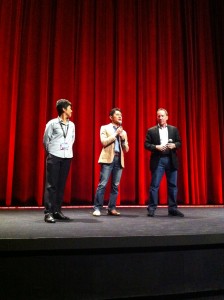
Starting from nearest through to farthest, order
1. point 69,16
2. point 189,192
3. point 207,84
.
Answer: point 69,16
point 189,192
point 207,84

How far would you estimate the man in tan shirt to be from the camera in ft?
11.3

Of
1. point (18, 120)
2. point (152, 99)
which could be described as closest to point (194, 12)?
point (152, 99)

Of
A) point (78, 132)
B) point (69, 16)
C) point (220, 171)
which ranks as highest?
point (69, 16)

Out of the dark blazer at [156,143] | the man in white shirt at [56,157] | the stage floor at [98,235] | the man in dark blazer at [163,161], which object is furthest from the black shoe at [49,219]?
the dark blazer at [156,143]

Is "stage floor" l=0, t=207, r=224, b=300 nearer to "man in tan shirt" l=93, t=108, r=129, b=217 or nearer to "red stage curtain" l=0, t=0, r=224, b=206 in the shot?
"man in tan shirt" l=93, t=108, r=129, b=217

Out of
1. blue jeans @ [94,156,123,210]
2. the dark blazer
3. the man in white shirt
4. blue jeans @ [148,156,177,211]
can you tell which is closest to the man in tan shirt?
blue jeans @ [94,156,123,210]

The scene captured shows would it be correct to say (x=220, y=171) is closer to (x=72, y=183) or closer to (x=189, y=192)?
(x=189, y=192)

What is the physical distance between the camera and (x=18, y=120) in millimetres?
4594

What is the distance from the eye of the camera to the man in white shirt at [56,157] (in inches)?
115

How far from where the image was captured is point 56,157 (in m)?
2.95

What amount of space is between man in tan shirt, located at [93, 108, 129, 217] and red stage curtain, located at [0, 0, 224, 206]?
120 centimetres

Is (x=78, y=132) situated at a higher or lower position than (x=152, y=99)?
lower

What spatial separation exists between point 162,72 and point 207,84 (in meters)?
0.88

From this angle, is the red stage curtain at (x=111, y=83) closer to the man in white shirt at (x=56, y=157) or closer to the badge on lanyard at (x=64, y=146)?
the man in white shirt at (x=56, y=157)
